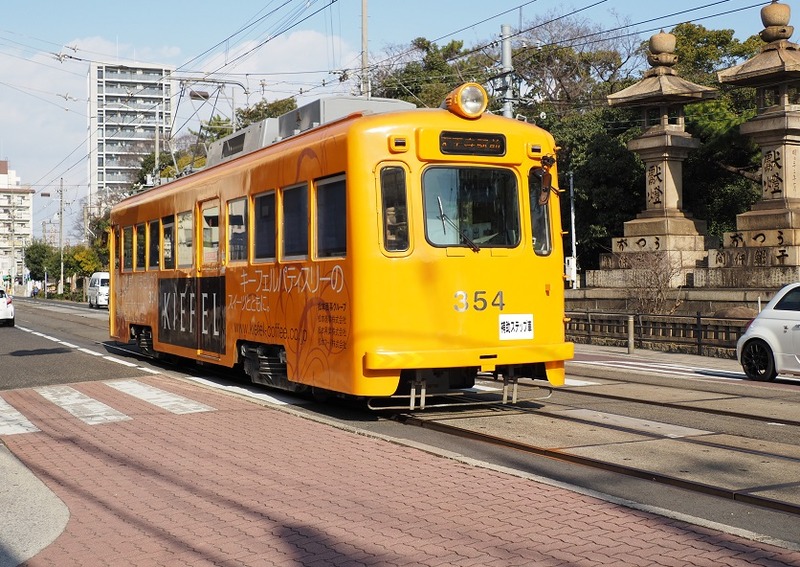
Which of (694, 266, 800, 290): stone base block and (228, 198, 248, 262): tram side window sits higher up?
(228, 198, 248, 262): tram side window

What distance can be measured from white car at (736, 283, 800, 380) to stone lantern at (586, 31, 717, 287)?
46.4 ft

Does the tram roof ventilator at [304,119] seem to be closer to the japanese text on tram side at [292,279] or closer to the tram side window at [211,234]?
the tram side window at [211,234]

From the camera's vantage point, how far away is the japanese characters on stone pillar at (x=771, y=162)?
26797mm

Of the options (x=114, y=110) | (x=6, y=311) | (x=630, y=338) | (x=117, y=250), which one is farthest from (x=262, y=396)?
(x=114, y=110)

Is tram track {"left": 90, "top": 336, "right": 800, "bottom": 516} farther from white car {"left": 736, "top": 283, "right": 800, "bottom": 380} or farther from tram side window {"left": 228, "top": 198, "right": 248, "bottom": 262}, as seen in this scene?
white car {"left": 736, "top": 283, "right": 800, "bottom": 380}

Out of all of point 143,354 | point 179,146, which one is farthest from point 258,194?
point 179,146

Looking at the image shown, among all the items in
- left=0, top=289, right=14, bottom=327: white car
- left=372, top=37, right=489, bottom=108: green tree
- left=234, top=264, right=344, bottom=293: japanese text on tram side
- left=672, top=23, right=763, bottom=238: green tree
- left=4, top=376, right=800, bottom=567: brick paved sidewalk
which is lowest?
left=4, top=376, right=800, bottom=567: brick paved sidewalk

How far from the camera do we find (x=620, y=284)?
1184 inches

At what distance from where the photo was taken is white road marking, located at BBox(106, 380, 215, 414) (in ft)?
38.5

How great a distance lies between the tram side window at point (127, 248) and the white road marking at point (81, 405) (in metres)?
4.46

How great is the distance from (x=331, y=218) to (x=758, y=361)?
28.6ft

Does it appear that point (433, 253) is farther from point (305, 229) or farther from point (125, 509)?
point (125, 509)

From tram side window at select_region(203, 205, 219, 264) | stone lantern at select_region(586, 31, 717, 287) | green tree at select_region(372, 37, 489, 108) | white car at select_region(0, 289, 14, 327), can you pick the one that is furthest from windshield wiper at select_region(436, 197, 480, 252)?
green tree at select_region(372, 37, 489, 108)

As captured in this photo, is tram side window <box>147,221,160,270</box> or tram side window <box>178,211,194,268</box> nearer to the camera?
tram side window <box>178,211,194,268</box>
